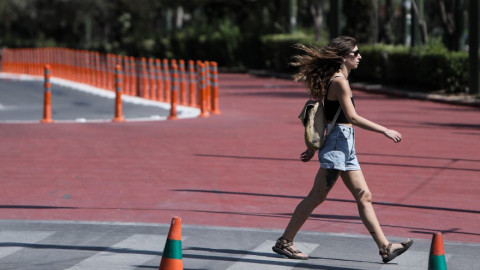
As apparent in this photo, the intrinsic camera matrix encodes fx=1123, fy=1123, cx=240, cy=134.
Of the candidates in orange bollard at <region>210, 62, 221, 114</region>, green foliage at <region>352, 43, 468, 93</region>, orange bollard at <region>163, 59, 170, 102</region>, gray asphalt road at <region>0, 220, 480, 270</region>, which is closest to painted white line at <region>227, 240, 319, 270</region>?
gray asphalt road at <region>0, 220, 480, 270</region>

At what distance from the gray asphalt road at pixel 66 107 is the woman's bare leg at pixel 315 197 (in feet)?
46.7

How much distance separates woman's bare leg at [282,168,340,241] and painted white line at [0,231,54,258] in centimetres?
211

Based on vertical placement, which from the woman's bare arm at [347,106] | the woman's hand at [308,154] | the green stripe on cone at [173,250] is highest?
the woman's bare arm at [347,106]

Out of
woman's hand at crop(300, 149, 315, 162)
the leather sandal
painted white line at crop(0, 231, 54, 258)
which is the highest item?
woman's hand at crop(300, 149, 315, 162)

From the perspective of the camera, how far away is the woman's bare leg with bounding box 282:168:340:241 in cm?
823

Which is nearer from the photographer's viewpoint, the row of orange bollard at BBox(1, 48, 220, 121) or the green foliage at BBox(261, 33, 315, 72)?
the row of orange bollard at BBox(1, 48, 220, 121)

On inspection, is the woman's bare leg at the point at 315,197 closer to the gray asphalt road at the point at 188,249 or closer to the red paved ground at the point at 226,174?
the gray asphalt road at the point at 188,249

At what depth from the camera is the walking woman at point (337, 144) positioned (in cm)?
805

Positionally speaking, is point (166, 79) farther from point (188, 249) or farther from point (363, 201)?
point (363, 201)

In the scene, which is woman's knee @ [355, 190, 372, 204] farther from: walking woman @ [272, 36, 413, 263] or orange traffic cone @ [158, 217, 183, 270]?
orange traffic cone @ [158, 217, 183, 270]

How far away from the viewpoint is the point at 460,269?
7934mm

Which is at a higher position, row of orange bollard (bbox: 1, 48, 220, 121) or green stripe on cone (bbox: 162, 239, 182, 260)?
green stripe on cone (bbox: 162, 239, 182, 260)

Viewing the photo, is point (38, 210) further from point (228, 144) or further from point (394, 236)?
point (228, 144)

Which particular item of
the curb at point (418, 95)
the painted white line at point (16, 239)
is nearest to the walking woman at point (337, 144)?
the painted white line at point (16, 239)
